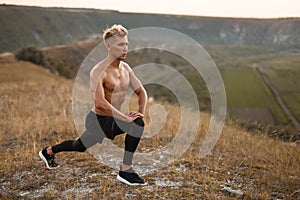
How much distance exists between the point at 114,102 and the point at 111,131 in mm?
402

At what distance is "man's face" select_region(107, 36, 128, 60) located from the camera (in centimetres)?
392

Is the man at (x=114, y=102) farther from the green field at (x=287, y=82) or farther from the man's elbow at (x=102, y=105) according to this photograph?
the green field at (x=287, y=82)

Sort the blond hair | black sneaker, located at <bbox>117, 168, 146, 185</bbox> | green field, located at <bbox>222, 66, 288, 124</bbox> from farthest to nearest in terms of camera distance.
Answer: green field, located at <bbox>222, 66, 288, 124</bbox> < black sneaker, located at <bbox>117, 168, 146, 185</bbox> < the blond hair

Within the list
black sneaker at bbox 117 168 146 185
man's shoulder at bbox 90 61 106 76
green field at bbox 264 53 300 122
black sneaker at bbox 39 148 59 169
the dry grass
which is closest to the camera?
man's shoulder at bbox 90 61 106 76

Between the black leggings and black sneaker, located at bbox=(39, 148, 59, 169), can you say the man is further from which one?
black sneaker, located at bbox=(39, 148, 59, 169)

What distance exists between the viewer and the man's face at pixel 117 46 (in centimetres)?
392

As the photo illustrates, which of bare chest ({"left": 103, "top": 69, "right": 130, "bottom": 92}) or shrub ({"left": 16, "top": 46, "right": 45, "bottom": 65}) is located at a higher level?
shrub ({"left": 16, "top": 46, "right": 45, "bottom": 65})

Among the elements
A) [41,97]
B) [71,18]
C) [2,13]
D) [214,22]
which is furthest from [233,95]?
[71,18]

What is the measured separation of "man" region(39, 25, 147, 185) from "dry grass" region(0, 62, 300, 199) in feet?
1.45

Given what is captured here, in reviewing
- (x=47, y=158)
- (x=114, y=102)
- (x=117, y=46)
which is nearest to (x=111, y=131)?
(x=114, y=102)

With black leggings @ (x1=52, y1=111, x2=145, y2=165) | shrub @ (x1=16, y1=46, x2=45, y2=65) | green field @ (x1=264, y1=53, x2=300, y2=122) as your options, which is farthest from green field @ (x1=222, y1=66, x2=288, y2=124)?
black leggings @ (x1=52, y1=111, x2=145, y2=165)

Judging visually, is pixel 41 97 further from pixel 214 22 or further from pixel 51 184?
pixel 214 22

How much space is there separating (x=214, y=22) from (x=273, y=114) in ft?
357

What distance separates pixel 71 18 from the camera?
171 metres
